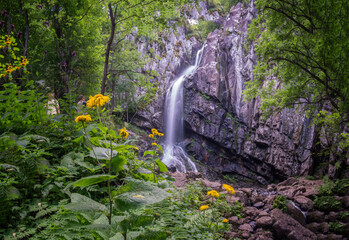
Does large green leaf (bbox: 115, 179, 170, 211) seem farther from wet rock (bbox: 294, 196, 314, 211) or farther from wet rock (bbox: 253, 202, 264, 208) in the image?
wet rock (bbox: 294, 196, 314, 211)

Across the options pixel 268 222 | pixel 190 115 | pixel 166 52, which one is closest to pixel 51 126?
pixel 268 222

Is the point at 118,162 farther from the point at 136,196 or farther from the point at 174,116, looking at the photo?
the point at 174,116

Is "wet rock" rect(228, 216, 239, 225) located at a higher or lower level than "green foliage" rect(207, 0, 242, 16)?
lower

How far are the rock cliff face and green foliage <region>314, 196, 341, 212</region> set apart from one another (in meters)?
8.78

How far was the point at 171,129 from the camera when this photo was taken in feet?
71.6

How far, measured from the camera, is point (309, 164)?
42.3ft

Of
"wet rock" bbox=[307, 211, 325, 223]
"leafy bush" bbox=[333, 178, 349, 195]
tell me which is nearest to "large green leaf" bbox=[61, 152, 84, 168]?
"wet rock" bbox=[307, 211, 325, 223]

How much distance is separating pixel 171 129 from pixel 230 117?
6.74 m

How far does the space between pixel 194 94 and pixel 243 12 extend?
1141 centimetres

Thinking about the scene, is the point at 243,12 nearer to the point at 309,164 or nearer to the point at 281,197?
the point at 309,164

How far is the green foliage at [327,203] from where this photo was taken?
6.05 meters

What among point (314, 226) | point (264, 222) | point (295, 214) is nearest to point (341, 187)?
point (314, 226)

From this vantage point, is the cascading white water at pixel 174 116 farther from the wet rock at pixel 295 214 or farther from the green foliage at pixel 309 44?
the wet rock at pixel 295 214

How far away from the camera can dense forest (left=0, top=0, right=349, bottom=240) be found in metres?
1.48
